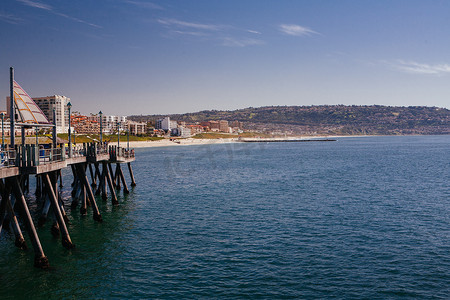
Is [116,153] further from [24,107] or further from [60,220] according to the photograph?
[60,220]

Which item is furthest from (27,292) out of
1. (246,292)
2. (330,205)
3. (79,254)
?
(330,205)

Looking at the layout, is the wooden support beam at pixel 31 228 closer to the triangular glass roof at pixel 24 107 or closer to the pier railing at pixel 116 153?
the triangular glass roof at pixel 24 107

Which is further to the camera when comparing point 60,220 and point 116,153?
point 116,153

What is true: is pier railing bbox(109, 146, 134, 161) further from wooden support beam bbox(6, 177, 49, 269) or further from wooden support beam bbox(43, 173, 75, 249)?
wooden support beam bbox(6, 177, 49, 269)

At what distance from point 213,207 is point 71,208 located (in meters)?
12.8

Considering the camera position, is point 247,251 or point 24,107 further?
point 24,107

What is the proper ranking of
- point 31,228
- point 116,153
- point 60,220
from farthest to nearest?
point 116,153 → point 60,220 → point 31,228

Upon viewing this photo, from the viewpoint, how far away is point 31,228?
62.7 feet

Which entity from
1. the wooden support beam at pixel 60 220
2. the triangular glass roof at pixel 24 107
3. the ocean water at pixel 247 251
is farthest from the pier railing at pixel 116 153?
the wooden support beam at pixel 60 220

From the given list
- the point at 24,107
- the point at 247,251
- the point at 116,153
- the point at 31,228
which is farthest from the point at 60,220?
the point at 116,153

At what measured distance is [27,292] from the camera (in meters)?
17.1

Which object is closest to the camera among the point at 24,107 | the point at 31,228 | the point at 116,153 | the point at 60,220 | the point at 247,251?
the point at 31,228

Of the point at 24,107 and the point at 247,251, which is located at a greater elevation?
the point at 24,107

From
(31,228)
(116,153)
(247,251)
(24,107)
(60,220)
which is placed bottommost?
(247,251)
